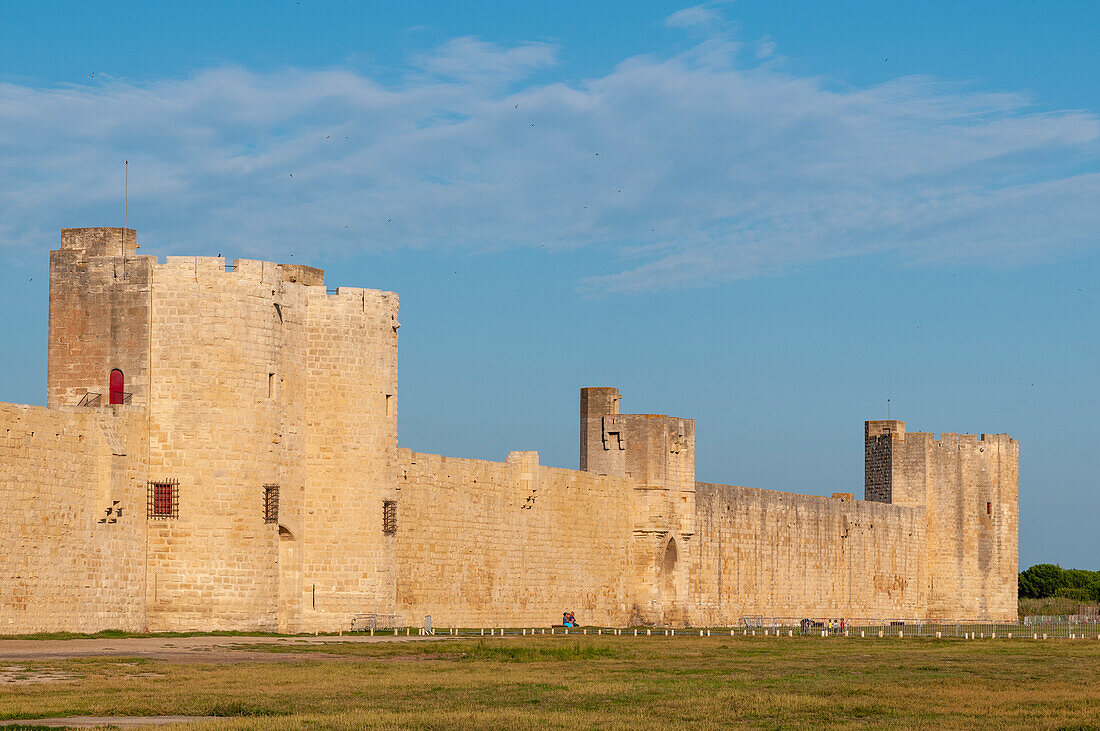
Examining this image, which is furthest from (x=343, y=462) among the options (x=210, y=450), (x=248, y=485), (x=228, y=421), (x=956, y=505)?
(x=956, y=505)

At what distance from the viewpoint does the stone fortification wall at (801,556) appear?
168 feet

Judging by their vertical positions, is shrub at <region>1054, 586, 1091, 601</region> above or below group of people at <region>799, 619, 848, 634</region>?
below

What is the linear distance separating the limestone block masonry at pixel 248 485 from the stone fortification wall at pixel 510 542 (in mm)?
67

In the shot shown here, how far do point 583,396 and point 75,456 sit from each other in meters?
21.7

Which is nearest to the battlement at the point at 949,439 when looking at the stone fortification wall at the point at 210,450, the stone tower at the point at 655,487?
the stone tower at the point at 655,487

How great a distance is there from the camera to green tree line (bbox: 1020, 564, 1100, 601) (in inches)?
3981

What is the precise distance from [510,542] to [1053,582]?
231 feet

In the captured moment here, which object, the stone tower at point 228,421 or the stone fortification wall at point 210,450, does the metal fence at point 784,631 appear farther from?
the stone fortification wall at point 210,450

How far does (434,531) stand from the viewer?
3853 centimetres

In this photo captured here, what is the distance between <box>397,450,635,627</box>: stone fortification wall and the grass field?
23.3 ft

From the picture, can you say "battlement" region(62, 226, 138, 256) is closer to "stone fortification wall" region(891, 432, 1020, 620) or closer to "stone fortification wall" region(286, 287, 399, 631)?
"stone fortification wall" region(286, 287, 399, 631)

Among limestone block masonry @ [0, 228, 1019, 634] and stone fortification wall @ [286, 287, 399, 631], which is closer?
limestone block masonry @ [0, 228, 1019, 634]

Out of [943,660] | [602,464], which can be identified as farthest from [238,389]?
[602,464]

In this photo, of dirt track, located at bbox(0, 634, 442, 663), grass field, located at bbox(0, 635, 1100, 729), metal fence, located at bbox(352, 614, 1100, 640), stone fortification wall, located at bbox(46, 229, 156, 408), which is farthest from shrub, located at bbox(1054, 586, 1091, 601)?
dirt track, located at bbox(0, 634, 442, 663)
